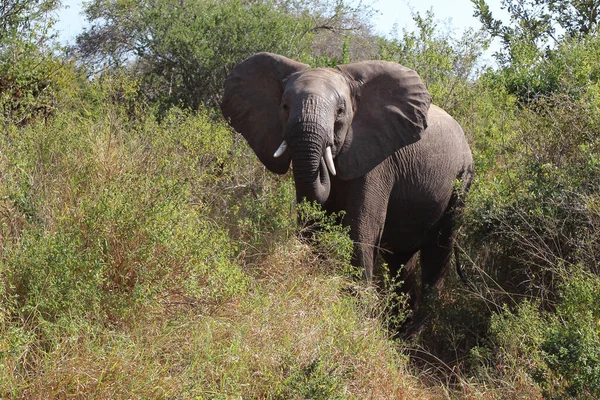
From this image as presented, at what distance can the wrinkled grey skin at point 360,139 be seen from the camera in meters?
7.04

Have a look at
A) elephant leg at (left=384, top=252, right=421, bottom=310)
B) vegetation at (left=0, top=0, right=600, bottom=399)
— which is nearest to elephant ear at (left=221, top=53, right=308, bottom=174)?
vegetation at (left=0, top=0, right=600, bottom=399)

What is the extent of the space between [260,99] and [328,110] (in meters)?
1.05

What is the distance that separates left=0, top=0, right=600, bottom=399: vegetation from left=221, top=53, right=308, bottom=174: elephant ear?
18.9 inches

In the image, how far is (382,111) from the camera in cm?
782

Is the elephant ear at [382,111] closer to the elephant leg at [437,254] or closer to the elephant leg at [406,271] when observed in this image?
the elephant leg at [437,254]

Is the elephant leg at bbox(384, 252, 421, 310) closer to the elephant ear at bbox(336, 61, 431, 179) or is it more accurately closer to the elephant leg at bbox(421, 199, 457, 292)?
the elephant leg at bbox(421, 199, 457, 292)

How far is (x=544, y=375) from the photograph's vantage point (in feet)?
18.5

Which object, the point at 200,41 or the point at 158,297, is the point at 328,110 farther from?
the point at 200,41

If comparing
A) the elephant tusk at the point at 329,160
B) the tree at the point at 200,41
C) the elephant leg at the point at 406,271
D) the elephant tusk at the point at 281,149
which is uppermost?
the elephant tusk at the point at 281,149

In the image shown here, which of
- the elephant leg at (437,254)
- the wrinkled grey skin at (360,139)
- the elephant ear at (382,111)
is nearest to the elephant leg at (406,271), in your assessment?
the elephant leg at (437,254)

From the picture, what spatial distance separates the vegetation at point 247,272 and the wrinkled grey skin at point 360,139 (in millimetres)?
340

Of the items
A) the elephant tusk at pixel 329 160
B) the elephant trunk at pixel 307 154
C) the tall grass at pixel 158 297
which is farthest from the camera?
the elephant tusk at pixel 329 160

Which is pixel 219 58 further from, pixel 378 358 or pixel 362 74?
pixel 378 358

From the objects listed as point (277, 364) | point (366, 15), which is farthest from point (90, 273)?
point (366, 15)
